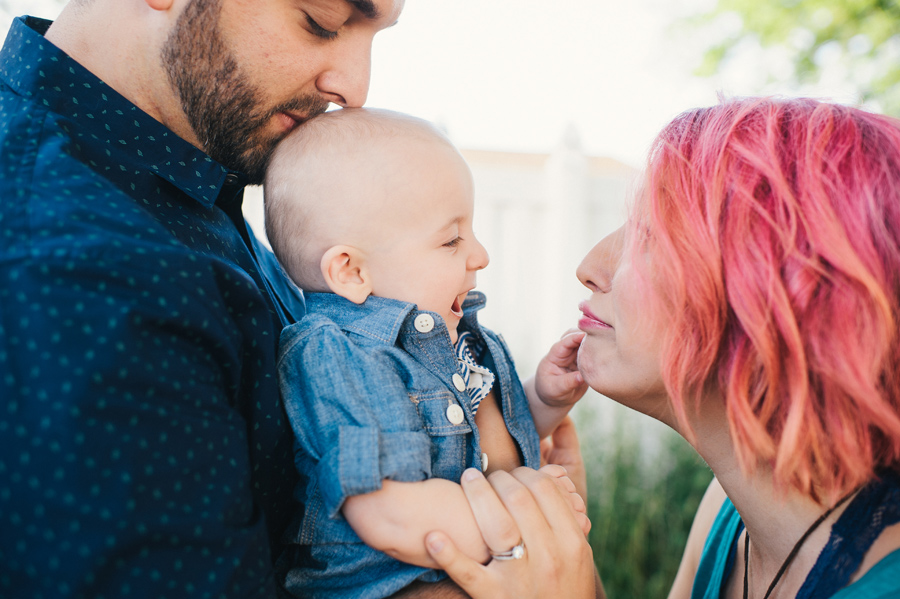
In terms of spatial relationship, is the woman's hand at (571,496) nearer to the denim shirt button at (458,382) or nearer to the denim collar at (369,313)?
the denim shirt button at (458,382)

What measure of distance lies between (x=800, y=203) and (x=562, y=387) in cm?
76

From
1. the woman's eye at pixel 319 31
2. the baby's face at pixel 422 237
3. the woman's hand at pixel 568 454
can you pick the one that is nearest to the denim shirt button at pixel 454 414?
the baby's face at pixel 422 237

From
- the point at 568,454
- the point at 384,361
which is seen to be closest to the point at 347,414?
the point at 384,361

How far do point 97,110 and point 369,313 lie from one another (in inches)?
27.0

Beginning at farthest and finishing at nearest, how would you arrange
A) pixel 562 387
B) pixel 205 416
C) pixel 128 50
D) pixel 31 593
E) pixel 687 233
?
pixel 562 387 < pixel 128 50 < pixel 687 233 < pixel 205 416 < pixel 31 593

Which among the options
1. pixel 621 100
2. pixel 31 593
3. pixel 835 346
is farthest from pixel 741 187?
pixel 621 100

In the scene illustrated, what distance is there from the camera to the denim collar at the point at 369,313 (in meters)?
1.29

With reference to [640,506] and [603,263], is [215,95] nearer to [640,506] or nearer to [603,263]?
[603,263]

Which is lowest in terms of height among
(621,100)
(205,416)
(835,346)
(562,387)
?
(562,387)

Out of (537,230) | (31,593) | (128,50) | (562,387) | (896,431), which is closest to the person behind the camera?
(31,593)

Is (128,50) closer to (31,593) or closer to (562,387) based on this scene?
Result: (31,593)

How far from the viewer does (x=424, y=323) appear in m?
1.33

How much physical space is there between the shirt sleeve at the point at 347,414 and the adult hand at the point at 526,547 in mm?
135

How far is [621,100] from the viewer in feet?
14.8
